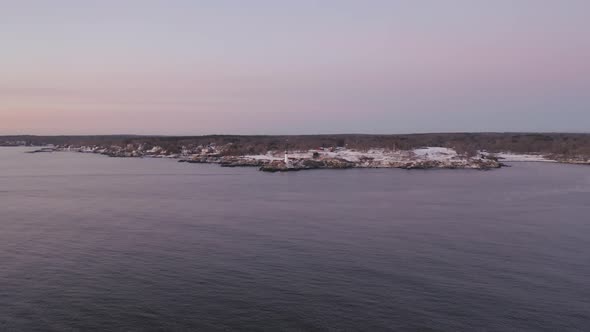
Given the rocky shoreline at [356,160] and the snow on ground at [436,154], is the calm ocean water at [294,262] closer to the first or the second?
the rocky shoreline at [356,160]

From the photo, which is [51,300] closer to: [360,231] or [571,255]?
[360,231]

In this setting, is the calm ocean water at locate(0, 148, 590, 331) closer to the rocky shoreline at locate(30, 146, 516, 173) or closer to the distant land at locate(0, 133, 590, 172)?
the rocky shoreline at locate(30, 146, 516, 173)

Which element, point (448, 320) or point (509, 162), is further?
point (509, 162)

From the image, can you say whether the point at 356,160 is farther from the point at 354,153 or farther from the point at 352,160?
the point at 354,153

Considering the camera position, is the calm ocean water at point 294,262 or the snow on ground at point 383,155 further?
the snow on ground at point 383,155

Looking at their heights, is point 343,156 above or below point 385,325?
above

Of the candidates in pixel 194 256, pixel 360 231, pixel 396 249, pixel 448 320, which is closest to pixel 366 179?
pixel 360 231

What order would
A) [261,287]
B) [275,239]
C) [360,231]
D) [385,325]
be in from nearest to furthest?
[385,325] < [261,287] < [275,239] < [360,231]

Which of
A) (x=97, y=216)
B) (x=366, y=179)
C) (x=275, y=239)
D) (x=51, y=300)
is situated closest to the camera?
(x=51, y=300)

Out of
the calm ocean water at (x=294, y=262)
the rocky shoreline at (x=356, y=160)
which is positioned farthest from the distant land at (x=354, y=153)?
the calm ocean water at (x=294, y=262)
